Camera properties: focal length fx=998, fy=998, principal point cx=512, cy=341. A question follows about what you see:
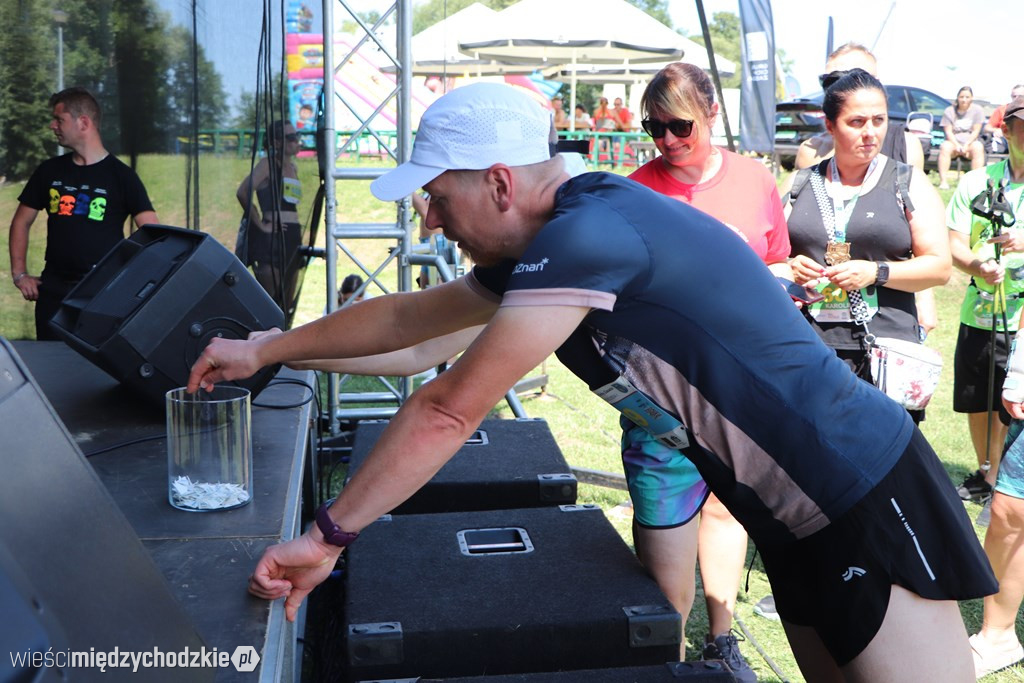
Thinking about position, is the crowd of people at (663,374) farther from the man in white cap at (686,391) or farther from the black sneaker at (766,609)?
the black sneaker at (766,609)

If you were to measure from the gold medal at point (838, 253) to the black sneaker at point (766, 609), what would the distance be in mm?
1120

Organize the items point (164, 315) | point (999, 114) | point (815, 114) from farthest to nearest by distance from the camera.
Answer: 1. point (815, 114)
2. point (999, 114)
3. point (164, 315)

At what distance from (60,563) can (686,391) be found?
84 cm

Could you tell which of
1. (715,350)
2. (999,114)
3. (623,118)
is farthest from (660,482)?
(623,118)

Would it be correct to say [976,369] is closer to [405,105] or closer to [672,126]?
[672,126]

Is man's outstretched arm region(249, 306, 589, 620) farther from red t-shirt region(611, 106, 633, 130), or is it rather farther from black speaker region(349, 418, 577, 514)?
red t-shirt region(611, 106, 633, 130)

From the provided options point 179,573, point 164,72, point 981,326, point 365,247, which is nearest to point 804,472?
point 179,573

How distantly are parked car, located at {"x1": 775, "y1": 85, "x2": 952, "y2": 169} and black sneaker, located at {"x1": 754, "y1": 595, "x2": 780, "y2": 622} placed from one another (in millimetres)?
11098

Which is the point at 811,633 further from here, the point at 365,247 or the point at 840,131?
the point at 365,247

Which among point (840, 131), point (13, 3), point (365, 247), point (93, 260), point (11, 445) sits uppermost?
point (13, 3)

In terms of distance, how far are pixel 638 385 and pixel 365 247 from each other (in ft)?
38.4

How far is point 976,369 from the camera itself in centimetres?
402

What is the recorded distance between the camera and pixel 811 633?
170 centimetres

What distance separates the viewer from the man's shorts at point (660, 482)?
7.16ft
